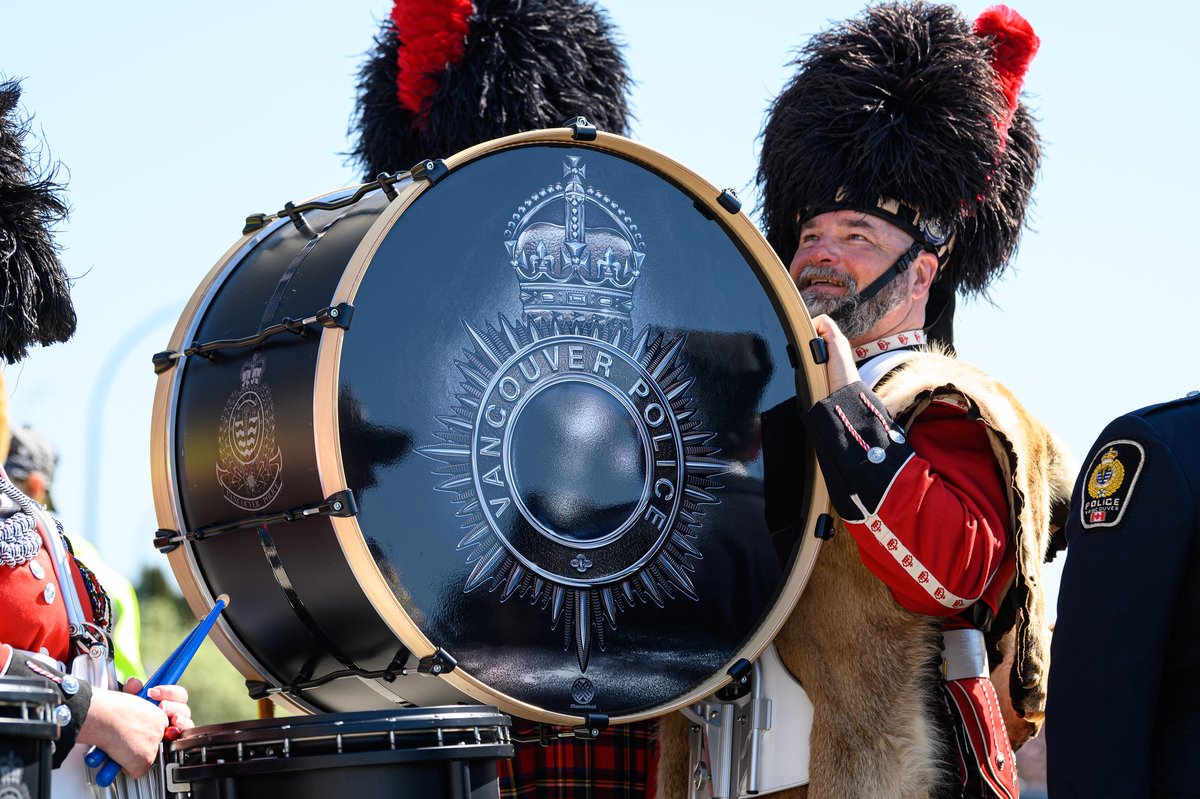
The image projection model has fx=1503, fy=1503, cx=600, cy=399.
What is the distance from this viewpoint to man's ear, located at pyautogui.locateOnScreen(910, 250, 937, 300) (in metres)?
3.68

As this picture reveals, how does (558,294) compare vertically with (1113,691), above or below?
above

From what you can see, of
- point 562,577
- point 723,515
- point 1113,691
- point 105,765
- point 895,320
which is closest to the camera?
point 1113,691

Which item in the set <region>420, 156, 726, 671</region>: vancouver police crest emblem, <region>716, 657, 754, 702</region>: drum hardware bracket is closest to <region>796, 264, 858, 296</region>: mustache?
<region>420, 156, 726, 671</region>: vancouver police crest emblem

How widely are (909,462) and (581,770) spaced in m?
1.05

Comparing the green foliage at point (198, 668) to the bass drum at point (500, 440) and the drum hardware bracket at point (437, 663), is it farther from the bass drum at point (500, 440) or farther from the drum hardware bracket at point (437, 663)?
the drum hardware bracket at point (437, 663)

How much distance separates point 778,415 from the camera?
10.3ft

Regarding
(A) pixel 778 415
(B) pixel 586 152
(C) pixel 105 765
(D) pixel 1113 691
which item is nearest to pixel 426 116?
(B) pixel 586 152

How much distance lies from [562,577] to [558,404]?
1.07ft

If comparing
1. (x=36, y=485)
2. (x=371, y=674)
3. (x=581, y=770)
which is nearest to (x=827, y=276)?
(x=581, y=770)

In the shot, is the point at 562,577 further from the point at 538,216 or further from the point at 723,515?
the point at 538,216

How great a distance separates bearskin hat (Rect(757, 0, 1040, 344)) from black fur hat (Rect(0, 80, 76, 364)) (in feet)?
5.97

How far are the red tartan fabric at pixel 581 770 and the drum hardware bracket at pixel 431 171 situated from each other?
1.31m

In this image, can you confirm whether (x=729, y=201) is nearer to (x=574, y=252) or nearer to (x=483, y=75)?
Result: (x=574, y=252)

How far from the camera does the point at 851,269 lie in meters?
3.60
